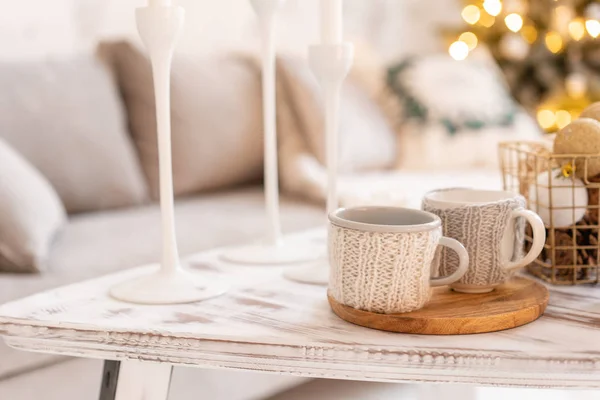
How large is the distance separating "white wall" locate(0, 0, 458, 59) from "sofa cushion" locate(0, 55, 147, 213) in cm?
29

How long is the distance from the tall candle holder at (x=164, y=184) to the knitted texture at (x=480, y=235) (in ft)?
0.85

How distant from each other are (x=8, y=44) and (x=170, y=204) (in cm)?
134

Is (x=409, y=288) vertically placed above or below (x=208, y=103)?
below

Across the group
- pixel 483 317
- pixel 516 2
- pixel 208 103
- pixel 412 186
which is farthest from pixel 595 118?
pixel 516 2

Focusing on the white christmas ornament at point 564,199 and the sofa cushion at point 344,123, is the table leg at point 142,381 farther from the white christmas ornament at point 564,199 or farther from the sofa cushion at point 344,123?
the sofa cushion at point 344,123

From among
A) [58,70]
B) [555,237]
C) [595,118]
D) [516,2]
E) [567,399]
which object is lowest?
[567,399]

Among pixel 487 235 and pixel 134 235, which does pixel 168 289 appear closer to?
pixel 487 235

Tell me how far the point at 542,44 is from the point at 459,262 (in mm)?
2735

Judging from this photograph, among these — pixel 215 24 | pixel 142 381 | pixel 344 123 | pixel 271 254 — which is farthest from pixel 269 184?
pixel 215 24

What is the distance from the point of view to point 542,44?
3.23 m

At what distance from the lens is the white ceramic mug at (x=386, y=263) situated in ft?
2.25

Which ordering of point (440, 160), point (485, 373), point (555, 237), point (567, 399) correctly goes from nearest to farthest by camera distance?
point (485, 373), point (555, 237), point (567, 399), point (440, 160)

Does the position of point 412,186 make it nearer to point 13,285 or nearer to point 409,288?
point 13,285

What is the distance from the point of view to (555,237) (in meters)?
0.85
